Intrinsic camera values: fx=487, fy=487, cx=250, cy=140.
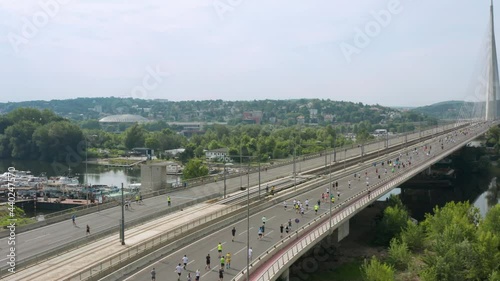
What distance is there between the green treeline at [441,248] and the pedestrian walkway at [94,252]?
12.9 meters

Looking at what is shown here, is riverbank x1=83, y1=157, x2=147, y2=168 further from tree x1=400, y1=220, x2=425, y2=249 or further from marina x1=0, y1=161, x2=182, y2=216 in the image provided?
tree x1=400, y1=220, x2=425, y2=249

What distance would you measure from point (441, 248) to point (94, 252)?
21469mm

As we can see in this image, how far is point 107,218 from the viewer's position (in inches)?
1320

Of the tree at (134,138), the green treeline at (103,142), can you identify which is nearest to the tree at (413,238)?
the green treeline at (103,142)

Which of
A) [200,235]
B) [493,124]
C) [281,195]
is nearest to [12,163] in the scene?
[281,195]

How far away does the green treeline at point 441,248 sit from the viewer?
29.9 metres

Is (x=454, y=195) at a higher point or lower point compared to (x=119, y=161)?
higher

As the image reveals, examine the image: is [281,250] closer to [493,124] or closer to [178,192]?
[178,192]

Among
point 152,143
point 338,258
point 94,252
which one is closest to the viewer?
point 94,252

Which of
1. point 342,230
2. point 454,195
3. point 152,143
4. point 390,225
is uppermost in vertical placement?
point 342,230

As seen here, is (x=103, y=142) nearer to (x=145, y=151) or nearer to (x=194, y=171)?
(x=145, y=151)

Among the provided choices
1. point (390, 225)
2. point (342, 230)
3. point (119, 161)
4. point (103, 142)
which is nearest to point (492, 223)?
point (390, 225)

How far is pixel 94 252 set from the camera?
82.4 feet

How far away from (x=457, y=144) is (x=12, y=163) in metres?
96.9
